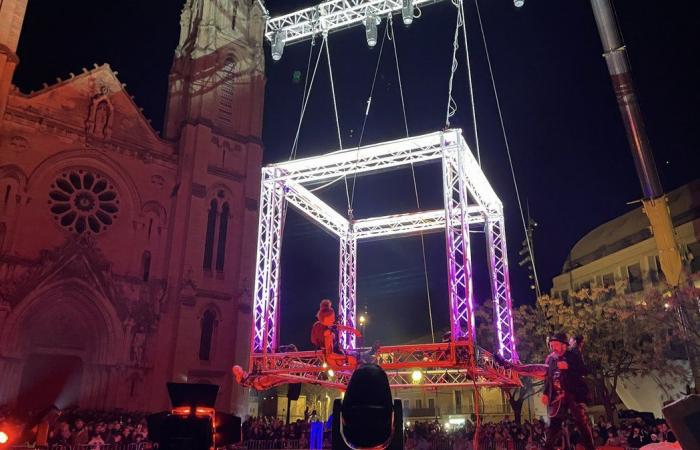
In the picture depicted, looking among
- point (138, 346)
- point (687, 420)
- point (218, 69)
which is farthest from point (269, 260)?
point (687, 420)

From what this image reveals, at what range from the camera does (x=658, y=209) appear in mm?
9414

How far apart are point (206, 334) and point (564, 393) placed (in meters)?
19.8

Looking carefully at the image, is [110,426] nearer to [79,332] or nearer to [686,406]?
[79,332]

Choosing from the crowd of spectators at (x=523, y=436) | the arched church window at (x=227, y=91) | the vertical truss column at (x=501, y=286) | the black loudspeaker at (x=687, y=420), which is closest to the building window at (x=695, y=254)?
the crowd of spectators at (x=523, y=436)

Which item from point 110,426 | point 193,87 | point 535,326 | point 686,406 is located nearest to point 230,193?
point 193,87

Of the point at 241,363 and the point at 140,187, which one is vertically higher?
the point at 140,187

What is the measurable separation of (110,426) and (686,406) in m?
17.5

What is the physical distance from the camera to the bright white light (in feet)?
51.7

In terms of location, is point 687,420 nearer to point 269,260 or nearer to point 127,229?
point 269,260

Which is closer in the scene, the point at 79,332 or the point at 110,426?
the point at 110,426

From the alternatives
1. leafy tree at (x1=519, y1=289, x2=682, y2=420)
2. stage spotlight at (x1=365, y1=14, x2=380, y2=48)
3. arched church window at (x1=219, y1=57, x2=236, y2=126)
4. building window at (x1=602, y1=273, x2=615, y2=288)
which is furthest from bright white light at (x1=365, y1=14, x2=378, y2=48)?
building window at (x1=602, y1=273, x2=615, y2=288)

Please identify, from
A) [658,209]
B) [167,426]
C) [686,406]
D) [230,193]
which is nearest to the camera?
[686,406]

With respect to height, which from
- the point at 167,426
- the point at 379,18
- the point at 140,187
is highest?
the point at 379,18

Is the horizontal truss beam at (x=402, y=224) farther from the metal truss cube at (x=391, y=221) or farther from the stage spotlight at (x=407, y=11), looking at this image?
the stage spotlight at (x=407, y=11)
